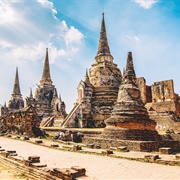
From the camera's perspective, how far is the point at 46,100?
160 feet

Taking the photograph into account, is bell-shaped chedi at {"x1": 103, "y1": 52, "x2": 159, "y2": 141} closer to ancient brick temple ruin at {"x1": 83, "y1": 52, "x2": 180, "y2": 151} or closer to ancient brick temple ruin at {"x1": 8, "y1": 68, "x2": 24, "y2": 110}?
ancient brick temple ruin at {"x1": 83, "y1": 52, "x2": 180, "y2": 151}

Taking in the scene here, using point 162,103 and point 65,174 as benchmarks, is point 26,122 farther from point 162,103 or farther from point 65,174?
point 162,103

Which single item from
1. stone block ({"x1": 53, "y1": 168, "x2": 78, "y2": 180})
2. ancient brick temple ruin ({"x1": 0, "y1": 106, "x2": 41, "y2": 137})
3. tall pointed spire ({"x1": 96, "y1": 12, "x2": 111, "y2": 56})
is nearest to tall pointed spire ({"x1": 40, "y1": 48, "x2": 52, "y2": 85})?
tall pointed spire ({"x1": 96, "y1": 12, "x2": 111, "y2": 56})

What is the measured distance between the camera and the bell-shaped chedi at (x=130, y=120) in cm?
1670

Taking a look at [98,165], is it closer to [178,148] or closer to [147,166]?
[147,166]

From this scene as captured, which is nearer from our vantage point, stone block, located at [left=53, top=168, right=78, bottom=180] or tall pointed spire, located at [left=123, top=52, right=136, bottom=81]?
stone block, located at [left=53, top=168, right=78, bottom=180]

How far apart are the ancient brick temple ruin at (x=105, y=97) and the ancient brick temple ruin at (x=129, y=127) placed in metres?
9.81

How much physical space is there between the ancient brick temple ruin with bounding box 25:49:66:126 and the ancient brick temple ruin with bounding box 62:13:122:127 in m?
10.5

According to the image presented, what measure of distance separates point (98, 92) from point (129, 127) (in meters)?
18.4

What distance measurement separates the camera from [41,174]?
6.95m

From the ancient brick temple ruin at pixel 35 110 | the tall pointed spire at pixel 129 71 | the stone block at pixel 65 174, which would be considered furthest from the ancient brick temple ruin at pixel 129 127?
the stone block at pixel 65 174

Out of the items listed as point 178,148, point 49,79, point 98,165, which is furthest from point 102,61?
point 98,165

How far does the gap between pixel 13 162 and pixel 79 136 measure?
1198cm

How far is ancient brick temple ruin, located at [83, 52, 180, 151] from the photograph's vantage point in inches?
632
